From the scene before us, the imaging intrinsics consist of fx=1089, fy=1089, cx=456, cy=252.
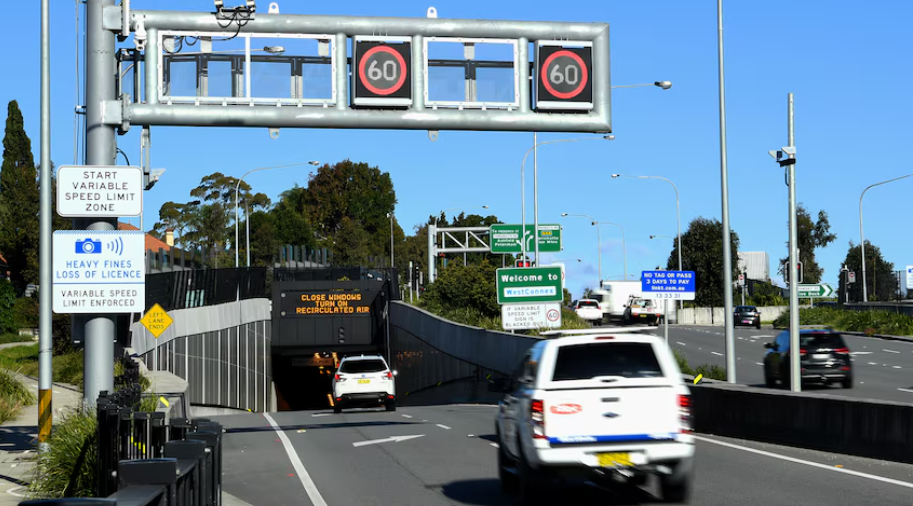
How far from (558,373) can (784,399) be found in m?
7.90

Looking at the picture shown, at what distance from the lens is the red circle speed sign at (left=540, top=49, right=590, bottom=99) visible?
60.0 feet

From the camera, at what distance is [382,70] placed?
1784 centimetres

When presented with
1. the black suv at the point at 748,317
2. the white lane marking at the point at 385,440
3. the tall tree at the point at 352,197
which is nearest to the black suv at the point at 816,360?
the white lane marking at the point at 385,440

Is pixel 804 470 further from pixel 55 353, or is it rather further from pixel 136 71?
pixel 55 353

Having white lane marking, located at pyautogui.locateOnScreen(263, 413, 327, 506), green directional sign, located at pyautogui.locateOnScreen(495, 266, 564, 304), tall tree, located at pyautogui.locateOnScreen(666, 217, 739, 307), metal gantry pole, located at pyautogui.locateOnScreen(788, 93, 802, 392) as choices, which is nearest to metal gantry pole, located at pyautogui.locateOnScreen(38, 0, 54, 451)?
white lane marking, located at pyautogui.locateOnScreen(263, 413, 327, 506)

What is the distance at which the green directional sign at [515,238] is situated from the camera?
6456 centimetres

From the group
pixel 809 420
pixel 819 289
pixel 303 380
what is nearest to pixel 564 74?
pixel 809 420

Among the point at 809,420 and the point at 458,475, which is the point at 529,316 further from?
the point at 458,475

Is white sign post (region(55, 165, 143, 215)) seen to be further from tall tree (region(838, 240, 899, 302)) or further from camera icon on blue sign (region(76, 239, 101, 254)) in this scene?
tall tree (region(838, 240, 899, 302))

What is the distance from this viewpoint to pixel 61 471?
514 inches

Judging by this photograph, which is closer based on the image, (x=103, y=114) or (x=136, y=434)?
(x=136, y=434)

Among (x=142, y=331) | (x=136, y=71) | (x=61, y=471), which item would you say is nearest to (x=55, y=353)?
(x=142, y=331)

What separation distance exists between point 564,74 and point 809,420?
6.88 m

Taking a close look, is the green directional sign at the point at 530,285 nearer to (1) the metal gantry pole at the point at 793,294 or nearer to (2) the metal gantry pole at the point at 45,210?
(1) the metal gantry pole at the point at 793,294
